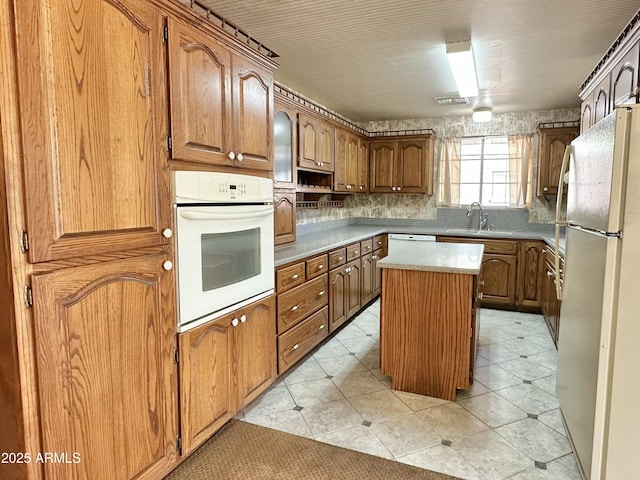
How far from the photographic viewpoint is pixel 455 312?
8.11 ft

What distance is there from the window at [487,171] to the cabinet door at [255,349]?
3.70 metres

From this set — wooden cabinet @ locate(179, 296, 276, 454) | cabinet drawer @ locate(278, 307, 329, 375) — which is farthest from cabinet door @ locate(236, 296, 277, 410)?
cabinet drawer @ locate(278, 307, 329, 375)

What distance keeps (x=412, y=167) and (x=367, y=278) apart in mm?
1699

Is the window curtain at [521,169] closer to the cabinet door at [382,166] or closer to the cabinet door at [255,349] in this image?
the cabinet door at [382,166]

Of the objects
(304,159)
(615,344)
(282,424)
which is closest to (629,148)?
(615,344)

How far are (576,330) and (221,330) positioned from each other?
1.75 meters

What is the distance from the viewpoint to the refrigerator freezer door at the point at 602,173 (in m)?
1.42

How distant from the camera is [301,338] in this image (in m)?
2.94

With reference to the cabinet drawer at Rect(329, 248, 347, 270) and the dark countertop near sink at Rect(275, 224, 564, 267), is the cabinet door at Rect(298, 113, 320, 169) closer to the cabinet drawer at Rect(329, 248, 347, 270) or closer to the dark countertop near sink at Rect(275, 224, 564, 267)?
the dark countertop near sink at Rect(275, 224, 564, 267)

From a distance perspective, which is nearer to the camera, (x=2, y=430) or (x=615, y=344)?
(x=2, y=430)

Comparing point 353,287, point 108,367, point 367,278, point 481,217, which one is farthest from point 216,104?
point 481,217

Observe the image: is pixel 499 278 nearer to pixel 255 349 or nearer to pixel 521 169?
pixel 521 169

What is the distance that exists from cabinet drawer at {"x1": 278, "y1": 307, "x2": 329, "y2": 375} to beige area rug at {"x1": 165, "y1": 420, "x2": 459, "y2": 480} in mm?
593

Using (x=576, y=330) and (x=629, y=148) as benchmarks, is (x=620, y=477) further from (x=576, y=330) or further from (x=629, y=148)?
(x=629, y=148)
